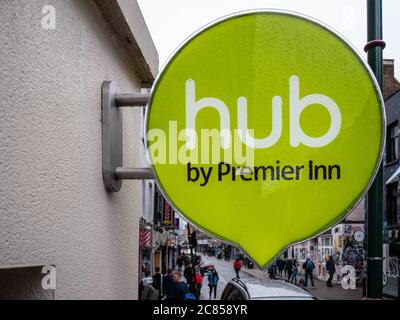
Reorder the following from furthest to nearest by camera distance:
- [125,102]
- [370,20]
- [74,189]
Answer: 1. [370,20]
2. [125,102]
3. [74,189]

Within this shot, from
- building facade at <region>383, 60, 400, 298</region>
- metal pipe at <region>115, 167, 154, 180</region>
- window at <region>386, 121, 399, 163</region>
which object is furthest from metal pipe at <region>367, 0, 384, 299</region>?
window at <region>386, 121, 399, 163</region>

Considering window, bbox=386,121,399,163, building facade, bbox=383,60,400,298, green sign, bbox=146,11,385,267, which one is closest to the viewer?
green sign, bbox=146,11,385,267

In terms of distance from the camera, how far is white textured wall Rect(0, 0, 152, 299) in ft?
4.12

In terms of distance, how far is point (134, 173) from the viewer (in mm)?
1749

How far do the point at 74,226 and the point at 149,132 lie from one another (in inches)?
22.2

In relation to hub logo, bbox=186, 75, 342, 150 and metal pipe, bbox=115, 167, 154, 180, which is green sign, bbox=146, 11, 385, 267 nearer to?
hub logo, bbox=186, 75, 342, 150

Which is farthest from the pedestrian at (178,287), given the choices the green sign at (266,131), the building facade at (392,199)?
Answer: the building facade at (392,199)

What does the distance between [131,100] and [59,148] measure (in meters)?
0.41

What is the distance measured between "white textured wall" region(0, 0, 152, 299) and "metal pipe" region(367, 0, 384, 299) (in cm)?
123

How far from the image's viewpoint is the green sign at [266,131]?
1255mm

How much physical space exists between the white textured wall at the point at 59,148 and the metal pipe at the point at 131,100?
90mm
